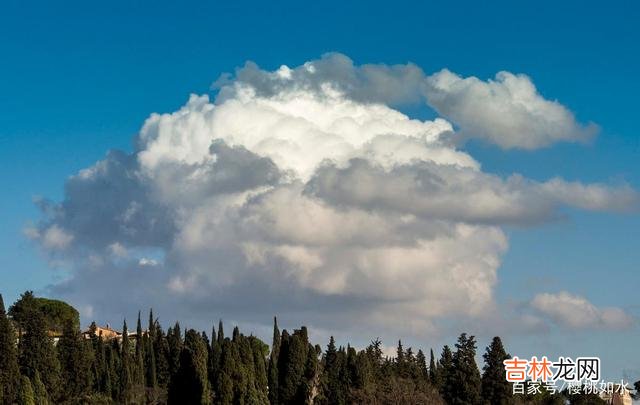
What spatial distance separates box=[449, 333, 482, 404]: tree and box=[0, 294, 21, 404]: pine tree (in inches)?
1352

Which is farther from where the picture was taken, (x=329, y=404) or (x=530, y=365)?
(x=329, y=404)

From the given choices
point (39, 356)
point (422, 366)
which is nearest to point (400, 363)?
point (422, 366)

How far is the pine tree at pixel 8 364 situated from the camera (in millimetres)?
79062

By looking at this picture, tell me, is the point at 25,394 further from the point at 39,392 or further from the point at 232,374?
the point at 232,374

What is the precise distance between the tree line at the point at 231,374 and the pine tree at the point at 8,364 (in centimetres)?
8

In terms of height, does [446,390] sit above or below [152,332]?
below

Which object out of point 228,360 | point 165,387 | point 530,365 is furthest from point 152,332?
point 530,365

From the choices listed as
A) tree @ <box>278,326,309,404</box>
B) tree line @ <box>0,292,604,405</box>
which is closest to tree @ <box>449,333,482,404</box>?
tree line @ <box>0,292,604,405</box>

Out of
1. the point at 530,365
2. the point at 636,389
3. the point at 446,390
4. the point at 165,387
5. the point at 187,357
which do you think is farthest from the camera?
the point at 636,389

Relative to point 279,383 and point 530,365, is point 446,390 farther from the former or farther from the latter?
point 530,365

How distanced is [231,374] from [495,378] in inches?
838

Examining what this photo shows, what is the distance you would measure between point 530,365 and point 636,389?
6990 centimetres

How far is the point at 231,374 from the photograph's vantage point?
86438 millimetres

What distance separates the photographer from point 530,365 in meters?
60.0
